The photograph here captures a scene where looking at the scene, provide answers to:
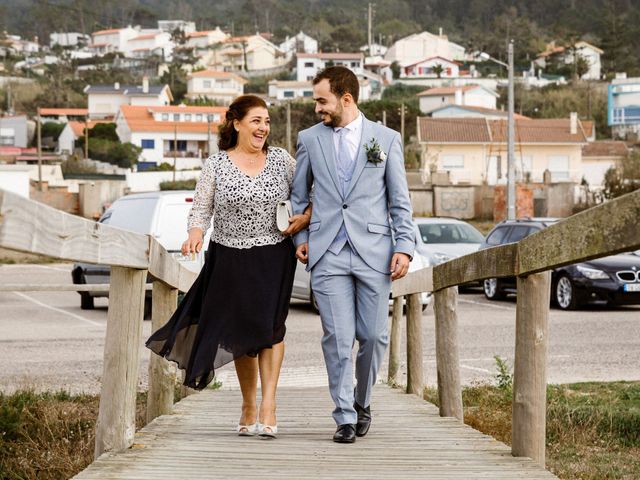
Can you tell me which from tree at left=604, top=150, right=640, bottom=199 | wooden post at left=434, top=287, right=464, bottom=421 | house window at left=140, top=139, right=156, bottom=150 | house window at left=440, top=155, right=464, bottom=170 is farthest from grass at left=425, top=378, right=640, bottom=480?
house window at left=140, top=139, right=156, bottom=150

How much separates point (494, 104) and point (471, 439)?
133 metres

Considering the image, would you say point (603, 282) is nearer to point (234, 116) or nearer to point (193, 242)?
point (234, 116)

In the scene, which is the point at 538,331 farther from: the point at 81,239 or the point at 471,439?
the point at 81,239


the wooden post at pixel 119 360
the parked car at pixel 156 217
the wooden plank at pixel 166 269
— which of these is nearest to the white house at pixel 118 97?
the parked car at pixel 156 217

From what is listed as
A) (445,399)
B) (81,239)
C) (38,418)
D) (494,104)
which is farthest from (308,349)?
(494,104)

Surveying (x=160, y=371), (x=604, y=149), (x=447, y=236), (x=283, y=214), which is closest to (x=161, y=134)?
(x=604, y=149)

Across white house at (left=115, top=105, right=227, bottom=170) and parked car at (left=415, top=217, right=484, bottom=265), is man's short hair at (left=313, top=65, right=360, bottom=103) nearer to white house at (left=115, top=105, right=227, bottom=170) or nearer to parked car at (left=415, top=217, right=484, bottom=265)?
parked car at (left=415, top=217, right=484, bottom=265)

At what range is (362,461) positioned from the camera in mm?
5871

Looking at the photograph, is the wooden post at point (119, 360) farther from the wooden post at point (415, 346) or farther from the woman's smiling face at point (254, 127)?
the wooden post at point (415, 346)

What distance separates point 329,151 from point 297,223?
411mm

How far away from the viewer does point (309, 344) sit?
16219 millimetres

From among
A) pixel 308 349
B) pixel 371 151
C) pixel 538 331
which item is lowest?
pixel 308 349

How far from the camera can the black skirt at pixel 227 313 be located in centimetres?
668

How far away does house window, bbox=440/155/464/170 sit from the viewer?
8819cm
